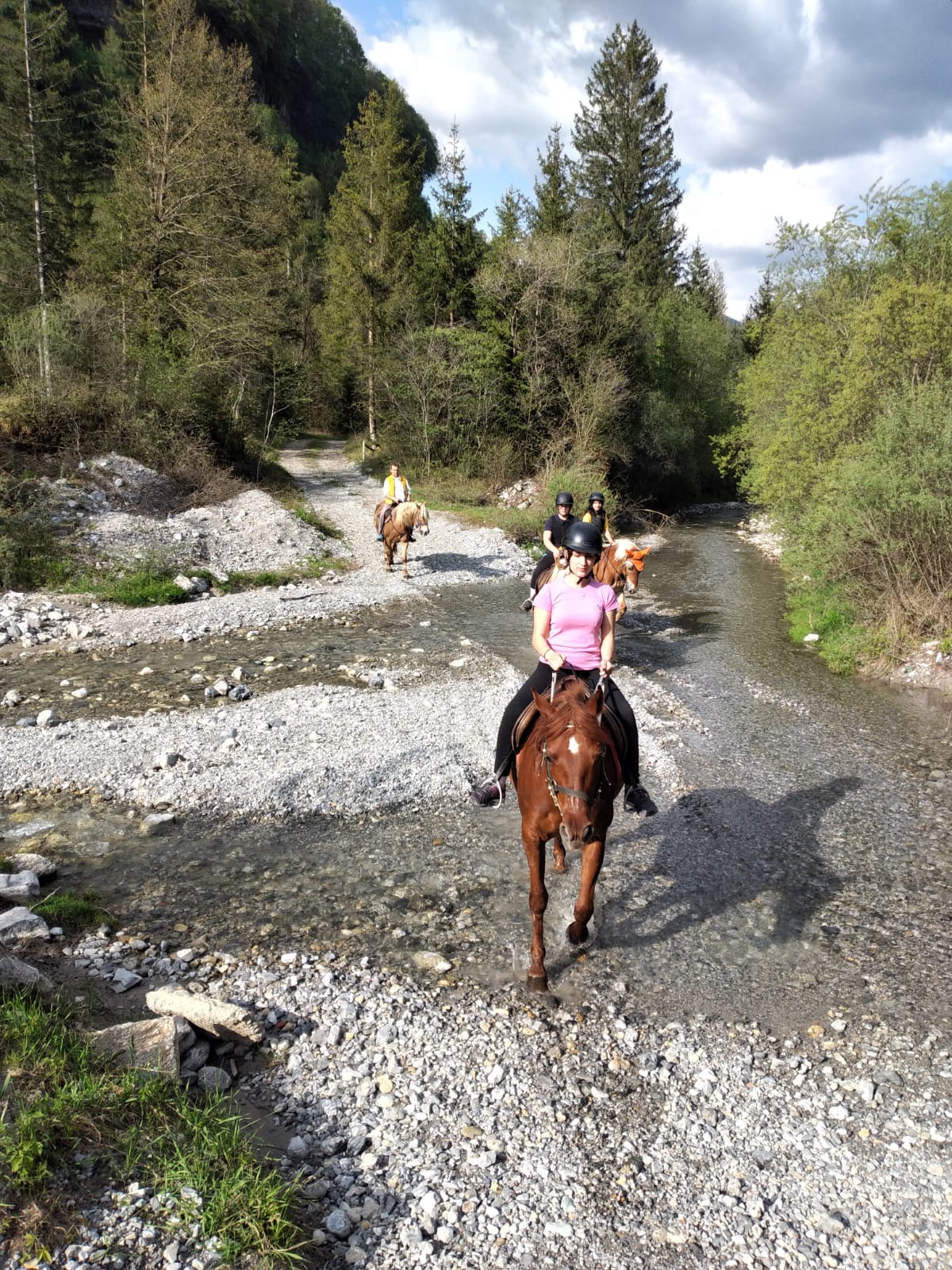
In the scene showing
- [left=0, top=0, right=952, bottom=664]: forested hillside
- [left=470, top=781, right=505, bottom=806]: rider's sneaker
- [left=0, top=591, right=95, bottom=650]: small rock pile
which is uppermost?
[left=0, top=0, right=952, bottom=664]: forested hillside

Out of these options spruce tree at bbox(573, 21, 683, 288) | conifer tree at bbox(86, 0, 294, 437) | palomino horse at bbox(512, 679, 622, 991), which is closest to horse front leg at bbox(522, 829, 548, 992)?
palomino horse at bbox(512, 679, 622, 991)

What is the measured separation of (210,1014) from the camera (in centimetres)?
476

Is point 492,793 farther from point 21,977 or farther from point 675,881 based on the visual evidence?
point 21,977

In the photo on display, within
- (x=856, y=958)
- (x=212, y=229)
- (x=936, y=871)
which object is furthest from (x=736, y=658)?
(x=212, y=229)

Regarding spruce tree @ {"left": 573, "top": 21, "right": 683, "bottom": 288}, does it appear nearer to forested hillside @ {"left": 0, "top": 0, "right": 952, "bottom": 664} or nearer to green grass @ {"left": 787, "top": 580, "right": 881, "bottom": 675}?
forested hillside @ {"left": 0, "top": 0, "right": 952, "bottom": 664}

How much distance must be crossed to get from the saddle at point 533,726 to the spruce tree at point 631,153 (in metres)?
48.4

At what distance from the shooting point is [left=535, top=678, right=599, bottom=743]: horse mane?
5184 millimetres

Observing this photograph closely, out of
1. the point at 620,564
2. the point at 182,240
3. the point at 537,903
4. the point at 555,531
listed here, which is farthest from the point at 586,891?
the point at 182,240

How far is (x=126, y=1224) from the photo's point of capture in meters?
3.26

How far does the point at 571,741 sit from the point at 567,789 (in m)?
0.33

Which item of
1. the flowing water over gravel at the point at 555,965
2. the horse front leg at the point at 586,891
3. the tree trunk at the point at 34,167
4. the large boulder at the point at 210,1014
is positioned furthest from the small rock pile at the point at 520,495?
the large boulder at the point at 210,1014

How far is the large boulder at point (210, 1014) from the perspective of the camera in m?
4.74

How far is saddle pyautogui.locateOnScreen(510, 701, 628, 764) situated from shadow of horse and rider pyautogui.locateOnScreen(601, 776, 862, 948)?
158cm

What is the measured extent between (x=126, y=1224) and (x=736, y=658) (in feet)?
46.2
